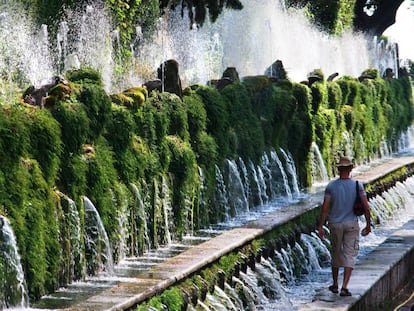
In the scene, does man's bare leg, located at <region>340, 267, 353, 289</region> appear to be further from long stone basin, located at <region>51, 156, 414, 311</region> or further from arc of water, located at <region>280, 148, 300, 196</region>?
arc of water, located at <region>280, 148, 300, 196</region>

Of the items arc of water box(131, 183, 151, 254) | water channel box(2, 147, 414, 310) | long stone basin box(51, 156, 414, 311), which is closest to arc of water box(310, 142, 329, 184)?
water channel box(2, 147, 414, 310)

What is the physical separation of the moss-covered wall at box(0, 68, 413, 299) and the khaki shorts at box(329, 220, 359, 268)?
2102mm

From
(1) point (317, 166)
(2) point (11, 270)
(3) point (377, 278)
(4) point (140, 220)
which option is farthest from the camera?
(1) point (317, 166)

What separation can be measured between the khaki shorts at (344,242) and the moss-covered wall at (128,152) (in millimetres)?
2102

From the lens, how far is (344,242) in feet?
37.5

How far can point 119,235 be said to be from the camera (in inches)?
470

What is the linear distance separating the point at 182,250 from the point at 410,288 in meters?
2.83

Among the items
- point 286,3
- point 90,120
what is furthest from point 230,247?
point 286,3

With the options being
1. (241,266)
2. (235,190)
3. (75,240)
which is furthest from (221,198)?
(75,240)

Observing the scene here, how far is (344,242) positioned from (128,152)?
2.57 m

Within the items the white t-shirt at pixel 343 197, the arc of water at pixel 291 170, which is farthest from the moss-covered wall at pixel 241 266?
the arc of water at pixel 291 170

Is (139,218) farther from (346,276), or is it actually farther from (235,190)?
(235,190)

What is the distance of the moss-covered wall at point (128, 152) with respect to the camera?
33.5 feet

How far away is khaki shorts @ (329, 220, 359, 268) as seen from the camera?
11.3 meters
